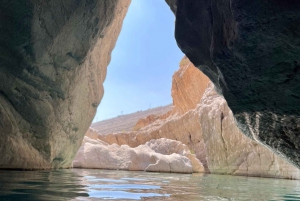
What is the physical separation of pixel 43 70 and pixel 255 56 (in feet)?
16.6

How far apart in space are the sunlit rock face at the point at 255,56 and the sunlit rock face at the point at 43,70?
9.13 feet

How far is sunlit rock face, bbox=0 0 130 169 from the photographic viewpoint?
5.79 metres

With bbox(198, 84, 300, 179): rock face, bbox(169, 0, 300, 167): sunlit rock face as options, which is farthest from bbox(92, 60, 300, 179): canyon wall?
bbox(169, 0, 300, 167): sunlit rock face

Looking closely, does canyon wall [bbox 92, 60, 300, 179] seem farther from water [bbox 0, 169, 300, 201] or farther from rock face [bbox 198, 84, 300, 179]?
water [bbox 0, 169, 300, 201]

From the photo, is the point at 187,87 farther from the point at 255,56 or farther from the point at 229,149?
the point at 255,56

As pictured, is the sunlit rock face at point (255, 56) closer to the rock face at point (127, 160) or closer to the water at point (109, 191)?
the water at point (109, 191)

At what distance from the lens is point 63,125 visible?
8.77 m

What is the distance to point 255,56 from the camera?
3137mm

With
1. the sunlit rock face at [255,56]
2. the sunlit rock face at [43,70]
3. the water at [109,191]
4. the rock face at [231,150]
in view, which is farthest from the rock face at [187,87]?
the sunlit rock face at [255,56]

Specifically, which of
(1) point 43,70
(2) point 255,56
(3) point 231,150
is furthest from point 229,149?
(2) point 255,56

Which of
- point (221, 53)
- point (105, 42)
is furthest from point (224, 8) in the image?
point (105, 42)

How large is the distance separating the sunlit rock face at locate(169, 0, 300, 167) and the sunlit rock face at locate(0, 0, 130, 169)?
110 inches

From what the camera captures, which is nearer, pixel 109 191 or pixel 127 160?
pixel 109 191

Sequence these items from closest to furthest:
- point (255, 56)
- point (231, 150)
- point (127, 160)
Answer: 1. point (255, 56)
2. point (127, 160)
3. point (231, 150)
